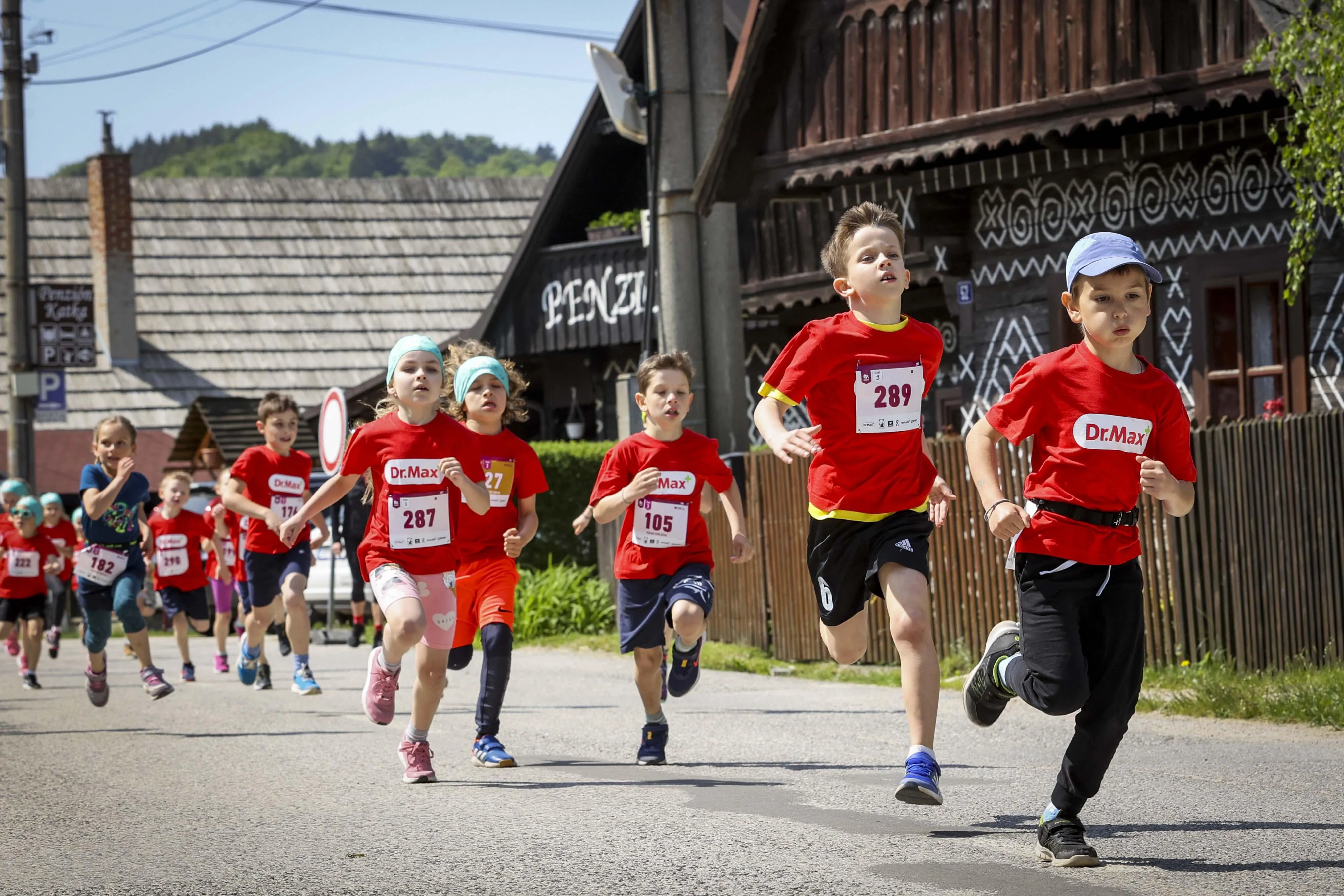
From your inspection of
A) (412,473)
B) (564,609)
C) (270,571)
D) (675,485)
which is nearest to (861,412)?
(675,485)

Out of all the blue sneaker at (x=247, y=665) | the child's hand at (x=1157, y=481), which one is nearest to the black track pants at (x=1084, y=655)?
the child's hand at (x=1157, y=481)

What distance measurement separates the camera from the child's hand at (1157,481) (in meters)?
5.39

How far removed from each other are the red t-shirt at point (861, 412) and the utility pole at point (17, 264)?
2086 cm

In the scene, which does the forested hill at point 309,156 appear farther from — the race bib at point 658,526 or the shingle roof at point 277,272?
the race bib at point 658,526

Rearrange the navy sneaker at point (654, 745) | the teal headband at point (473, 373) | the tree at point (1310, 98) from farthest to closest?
the tree at point (1310, 98) → the teal headband at point (473, 373) → the navy sneaker at point (654, 745)

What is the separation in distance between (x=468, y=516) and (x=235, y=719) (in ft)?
11.4

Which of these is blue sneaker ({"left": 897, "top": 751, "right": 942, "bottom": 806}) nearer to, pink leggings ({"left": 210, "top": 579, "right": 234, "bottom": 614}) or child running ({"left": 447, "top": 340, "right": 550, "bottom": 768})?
child running ({"left": 447, "top": 340, "right": 550, "bottom": 768})

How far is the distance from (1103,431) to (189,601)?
10.6m

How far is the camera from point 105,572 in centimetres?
1206

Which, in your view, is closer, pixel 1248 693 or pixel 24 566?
pixel 1248 693

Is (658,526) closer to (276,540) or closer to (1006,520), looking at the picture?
(1006,520)

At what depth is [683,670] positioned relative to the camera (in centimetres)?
854

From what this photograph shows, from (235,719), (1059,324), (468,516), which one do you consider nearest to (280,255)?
(1059,324)

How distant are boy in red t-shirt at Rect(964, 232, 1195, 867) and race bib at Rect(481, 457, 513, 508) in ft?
11.4
